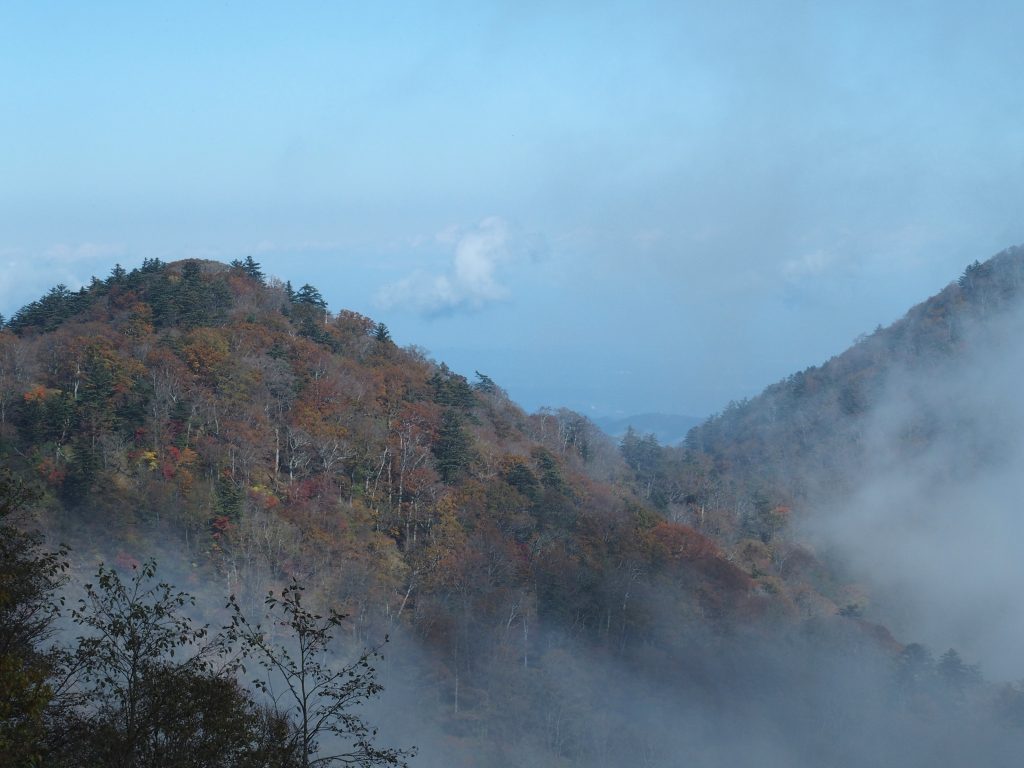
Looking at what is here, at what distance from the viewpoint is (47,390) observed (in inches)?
1106

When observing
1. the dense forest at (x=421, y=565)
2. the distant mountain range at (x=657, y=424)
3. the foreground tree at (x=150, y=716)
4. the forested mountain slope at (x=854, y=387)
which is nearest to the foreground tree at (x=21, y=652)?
the foreground tree at (x=150, y=716)

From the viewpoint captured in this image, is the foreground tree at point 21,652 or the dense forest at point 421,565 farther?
the dense forest at point 421,565

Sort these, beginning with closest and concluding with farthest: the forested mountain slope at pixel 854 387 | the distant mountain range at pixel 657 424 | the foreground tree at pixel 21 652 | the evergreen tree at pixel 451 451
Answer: the foreground tree at pixel 21 652 → the evergreen tree at pixel 451 451 → the forested mountain slope at pixel 854 387 → the distant mountain range at pixel 657 424

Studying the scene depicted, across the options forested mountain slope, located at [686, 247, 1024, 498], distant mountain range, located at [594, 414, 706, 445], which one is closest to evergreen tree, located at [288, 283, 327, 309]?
forested mountain slope, located at [686, 247, 1024, 498]

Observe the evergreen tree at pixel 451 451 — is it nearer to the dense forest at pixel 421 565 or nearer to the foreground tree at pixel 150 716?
the dense forest at pixel 421 565

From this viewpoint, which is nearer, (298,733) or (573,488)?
(298,733)

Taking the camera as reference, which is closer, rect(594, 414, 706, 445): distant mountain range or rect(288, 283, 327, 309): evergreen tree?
rect(288, 283, 327, 309): evergreen tree

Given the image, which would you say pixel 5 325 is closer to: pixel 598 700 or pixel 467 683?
→ pixel 467 683

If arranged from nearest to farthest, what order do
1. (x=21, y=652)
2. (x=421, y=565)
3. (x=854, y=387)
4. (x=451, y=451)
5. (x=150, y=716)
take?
(x=150, y=716) < (x=21, y=652) < (x=421, y=565) < (x=451, y=451) < (x=854, y=387)

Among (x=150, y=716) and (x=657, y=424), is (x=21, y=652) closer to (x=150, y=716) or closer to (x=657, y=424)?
(x=150, y=716)

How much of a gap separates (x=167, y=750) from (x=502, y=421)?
3527cm

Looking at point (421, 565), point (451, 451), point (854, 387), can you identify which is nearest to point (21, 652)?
point (421, 565)

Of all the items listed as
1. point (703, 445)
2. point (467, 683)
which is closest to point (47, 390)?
point (467, 683)

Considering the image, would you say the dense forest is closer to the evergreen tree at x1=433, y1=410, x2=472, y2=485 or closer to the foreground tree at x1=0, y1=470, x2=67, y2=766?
the evergreen tree at x1=433, y1=410, x2=472, y2=485
